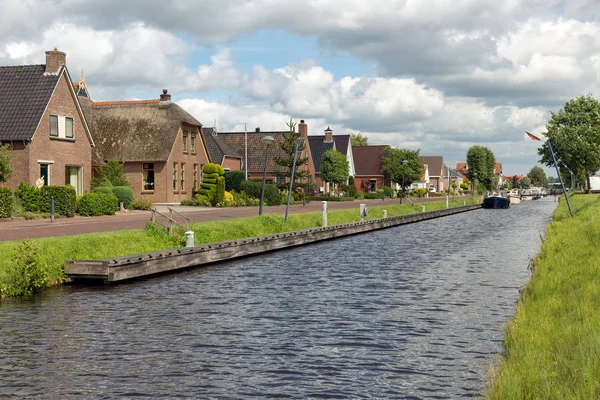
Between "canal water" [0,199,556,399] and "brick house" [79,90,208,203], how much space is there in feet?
108

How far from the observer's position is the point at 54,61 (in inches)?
1689

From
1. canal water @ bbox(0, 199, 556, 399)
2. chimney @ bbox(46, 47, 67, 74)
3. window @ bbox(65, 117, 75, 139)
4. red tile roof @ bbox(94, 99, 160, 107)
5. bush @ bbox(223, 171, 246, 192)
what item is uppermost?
chimney @ bbox(46, 47, 67, 74)

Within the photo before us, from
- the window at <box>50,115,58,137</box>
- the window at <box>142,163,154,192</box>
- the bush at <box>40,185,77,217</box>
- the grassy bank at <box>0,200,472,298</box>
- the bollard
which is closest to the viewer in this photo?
the grassy bank at <box>0,200,472,298</box>

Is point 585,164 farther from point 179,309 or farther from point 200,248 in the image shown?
point 179,309

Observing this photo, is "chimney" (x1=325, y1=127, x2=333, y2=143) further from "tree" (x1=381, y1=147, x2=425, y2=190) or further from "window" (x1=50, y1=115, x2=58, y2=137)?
"window" (x1=50, y1=115, x2=58, y2=137)

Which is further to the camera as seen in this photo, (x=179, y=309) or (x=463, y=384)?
(x=179, y=309)

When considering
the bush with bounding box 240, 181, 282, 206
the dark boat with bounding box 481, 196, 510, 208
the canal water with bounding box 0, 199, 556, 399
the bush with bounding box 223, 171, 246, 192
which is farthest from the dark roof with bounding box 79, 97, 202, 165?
the dark boat with bounding box 481, 196, 510, 208

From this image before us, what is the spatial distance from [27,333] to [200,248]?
11.0 m

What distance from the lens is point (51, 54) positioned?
42.7 meters

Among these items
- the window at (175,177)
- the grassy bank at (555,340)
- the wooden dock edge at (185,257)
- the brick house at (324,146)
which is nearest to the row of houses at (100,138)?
the window at (175,177)

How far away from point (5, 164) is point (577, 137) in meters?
78.9

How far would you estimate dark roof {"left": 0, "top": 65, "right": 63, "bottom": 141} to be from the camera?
40.5m

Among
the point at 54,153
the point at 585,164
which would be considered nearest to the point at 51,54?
the point at 54,153

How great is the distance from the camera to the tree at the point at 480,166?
157 m
